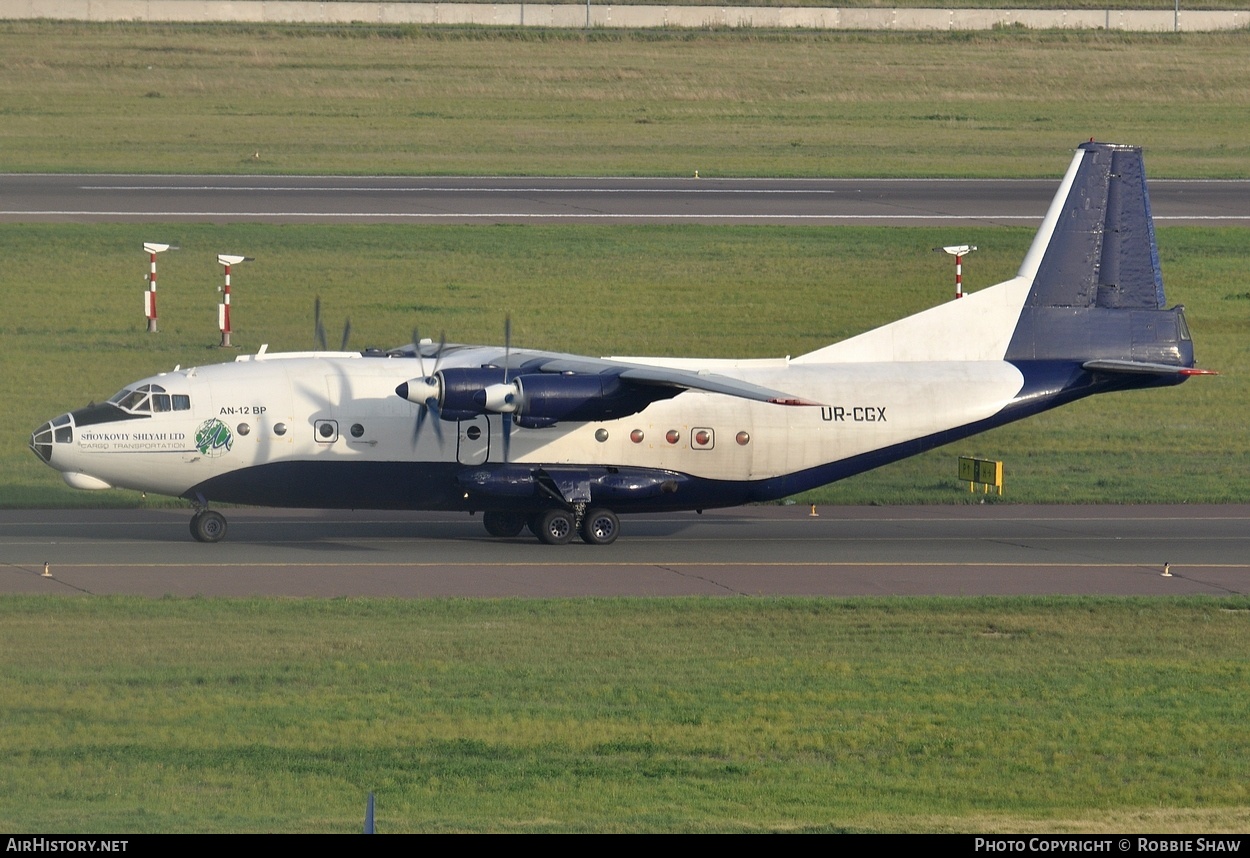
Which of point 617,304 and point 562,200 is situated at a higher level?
point 562,200

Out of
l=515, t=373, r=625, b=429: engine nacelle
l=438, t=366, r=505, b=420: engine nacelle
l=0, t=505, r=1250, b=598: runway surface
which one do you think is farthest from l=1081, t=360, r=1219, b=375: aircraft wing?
l=438, t=366, r=505, b=420: engine nacelle

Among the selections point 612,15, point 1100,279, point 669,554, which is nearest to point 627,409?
point 669,554

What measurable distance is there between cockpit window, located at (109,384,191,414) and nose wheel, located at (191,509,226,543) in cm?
204

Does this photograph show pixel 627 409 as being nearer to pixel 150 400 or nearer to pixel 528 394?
pixel 528 394

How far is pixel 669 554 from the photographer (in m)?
29.7

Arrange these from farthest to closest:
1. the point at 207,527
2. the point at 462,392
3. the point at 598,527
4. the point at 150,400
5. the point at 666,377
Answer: the point at 598,527, the point at 207,527, the point at 150,400, the point at 462,392, the point at 666,377

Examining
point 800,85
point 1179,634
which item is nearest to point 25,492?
point 1179,634

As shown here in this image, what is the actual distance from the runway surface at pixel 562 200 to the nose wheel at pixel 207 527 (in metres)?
27.2

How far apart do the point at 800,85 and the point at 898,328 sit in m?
59.7

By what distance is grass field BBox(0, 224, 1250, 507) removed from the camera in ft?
129

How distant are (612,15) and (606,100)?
2617 centimetres

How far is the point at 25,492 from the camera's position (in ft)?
111

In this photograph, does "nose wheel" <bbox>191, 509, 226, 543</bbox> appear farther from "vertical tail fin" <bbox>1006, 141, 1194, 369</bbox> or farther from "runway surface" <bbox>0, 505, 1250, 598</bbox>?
"vertical tail fin" <bbox>1006, 141, 1194, 369</bbox>
